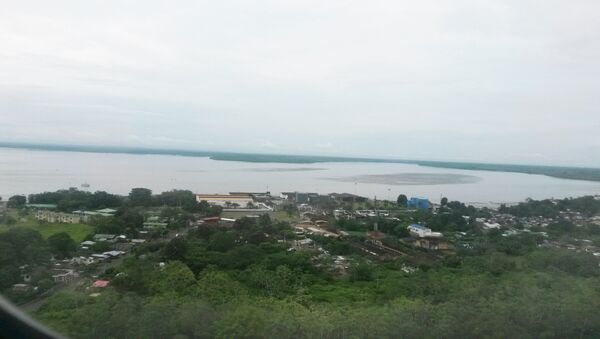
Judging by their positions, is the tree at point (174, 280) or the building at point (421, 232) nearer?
the tree at point (174, 280)

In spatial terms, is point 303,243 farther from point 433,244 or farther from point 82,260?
point 82,260

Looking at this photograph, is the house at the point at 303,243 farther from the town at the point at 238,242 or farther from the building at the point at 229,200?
the building at the point at 229,200

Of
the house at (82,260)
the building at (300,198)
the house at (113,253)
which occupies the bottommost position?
the building at (300,198)

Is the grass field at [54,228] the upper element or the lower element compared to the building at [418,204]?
upper

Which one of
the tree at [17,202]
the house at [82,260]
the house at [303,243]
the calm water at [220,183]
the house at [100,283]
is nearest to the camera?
the house at [100,283]

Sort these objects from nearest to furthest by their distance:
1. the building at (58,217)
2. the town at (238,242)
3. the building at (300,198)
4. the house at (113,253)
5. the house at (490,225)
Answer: the town at (238,242) → the house at (113,253) → the building at (58,217) → the house at (490,225) → the building at (300,198)

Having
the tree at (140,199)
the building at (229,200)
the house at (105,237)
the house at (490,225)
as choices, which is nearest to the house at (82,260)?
the house at (105,237)
